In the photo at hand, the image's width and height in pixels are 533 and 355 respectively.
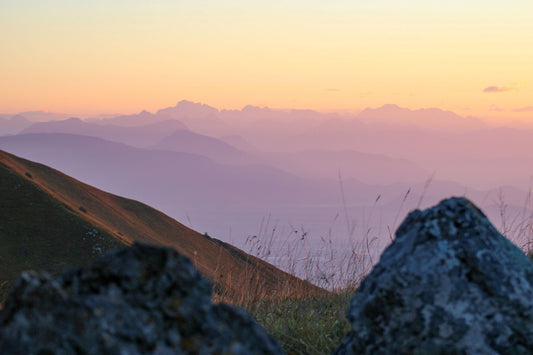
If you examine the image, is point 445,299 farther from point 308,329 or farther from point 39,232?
point 39,232

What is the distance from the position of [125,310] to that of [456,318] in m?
1.83

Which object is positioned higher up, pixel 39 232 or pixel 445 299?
pixel 445 299

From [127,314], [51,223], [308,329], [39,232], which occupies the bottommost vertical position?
[39,232]

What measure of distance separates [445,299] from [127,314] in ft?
5.83

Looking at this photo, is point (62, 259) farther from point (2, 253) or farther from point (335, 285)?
point (335, 285)

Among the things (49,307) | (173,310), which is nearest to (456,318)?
(173,310)

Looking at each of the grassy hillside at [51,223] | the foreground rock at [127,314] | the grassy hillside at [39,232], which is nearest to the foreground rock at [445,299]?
the foreground rock at [127,314]

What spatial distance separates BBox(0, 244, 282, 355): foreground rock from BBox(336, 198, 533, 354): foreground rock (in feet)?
3.42

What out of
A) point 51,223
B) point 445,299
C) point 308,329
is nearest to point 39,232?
point 51,223

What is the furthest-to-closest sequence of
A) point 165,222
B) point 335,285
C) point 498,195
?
point 165,222, point 498,195, point 335,285

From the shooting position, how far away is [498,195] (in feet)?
24.3

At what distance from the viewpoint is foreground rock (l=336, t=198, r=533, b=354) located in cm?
264

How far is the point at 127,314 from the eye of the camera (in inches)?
70.0

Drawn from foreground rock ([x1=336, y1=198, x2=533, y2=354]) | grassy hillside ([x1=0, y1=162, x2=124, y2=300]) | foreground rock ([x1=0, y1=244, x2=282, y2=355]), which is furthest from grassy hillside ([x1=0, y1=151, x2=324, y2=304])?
foreground rock ([x1=0, y1=244, x2=282, y2=355])
